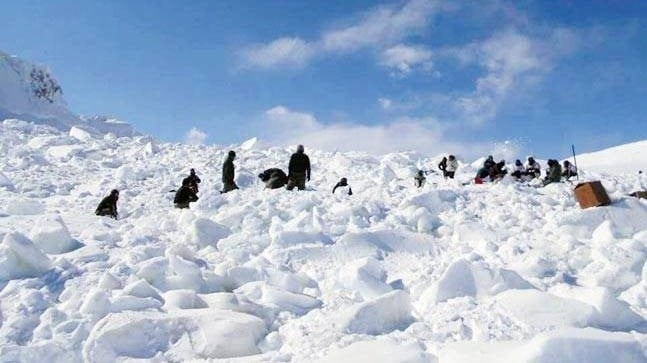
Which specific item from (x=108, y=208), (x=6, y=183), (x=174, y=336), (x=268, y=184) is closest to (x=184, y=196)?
(x=108, y=208)

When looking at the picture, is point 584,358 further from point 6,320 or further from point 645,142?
point 645,142

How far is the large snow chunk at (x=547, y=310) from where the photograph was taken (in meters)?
5.09

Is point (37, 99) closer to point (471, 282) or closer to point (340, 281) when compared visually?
point (340, 281)

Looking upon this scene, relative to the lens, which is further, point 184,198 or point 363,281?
point 184,198

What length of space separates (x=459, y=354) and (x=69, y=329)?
3.29 m

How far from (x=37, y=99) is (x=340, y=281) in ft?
168

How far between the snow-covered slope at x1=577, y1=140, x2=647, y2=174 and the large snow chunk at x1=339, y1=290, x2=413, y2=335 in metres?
26.9

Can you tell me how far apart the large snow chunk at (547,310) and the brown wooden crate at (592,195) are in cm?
369

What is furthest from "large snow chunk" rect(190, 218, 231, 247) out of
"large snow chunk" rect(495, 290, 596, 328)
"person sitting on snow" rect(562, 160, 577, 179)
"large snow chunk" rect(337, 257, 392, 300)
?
"person sitting on snow" rect(562, 160, 577, 179)

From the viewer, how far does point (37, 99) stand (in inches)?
2009

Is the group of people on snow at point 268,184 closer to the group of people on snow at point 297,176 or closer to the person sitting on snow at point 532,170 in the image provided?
the group of people on snow at point 297,176

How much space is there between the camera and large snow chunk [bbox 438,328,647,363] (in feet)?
12.9

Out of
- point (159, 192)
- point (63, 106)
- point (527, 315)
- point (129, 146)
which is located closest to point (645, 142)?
point (129, 146)

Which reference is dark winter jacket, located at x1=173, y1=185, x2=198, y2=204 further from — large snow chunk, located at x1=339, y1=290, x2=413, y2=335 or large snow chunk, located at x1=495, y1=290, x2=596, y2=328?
large snow chunk, located at x1=495, y1=290, x2=596, y2=328
